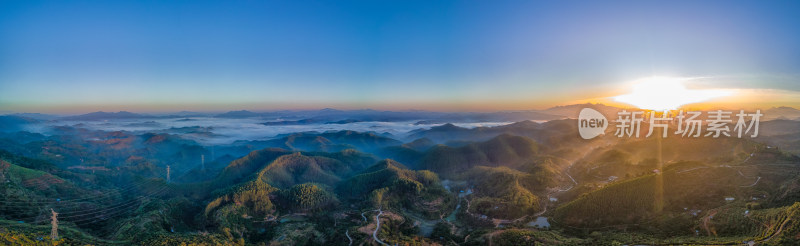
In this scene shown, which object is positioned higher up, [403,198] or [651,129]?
[651,129]

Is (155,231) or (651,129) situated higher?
(651,129)

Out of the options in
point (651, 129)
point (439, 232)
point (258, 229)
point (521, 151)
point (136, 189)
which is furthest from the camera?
point (521, 151)

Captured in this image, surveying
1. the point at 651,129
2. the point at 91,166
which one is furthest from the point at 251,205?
the point at 651,129

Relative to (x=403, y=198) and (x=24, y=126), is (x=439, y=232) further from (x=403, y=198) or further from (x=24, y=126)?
(x=24, y=126)

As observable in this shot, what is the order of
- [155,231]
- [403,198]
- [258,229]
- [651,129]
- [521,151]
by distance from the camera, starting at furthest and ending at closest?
1. [521,151]
2. [651,129]
3. [403,198]
4. [258,229]
5. [155,231]

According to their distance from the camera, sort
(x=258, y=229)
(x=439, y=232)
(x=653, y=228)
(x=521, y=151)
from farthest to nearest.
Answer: (x=521, y=151)
(x=258, y=229)
(x=439, y=232)
(x=653, y=228)

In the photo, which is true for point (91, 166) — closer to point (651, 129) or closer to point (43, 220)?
point (43, 220)

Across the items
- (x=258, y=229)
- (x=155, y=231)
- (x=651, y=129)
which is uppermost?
(x=651, y=129)

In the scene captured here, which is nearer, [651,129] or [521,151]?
[651,129]

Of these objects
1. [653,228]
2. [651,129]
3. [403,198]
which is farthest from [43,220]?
[651,129]
